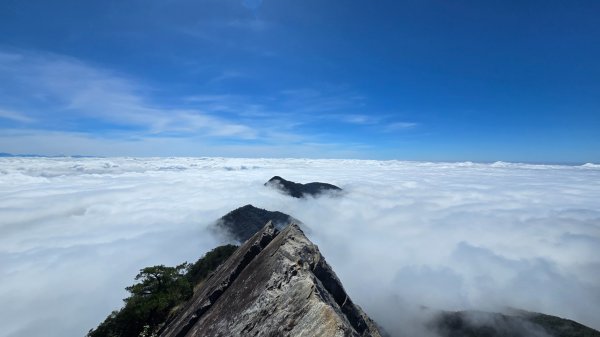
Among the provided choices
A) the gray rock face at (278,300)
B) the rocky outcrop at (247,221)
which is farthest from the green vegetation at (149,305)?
the rocky outcrop at (247,221)

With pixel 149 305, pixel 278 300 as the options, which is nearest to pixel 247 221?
pixel 149 305

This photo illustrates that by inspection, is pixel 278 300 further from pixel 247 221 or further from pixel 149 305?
pixel 247 221

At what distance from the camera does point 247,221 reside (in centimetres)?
13225

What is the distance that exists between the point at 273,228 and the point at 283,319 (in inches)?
441

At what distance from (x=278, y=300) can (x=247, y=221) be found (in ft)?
399

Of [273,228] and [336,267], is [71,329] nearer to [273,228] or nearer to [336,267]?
[336,267]

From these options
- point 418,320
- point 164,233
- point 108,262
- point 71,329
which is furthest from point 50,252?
point 418,320

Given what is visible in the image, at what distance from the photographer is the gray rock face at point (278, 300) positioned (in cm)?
1242

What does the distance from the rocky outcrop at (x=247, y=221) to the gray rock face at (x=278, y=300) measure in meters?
106

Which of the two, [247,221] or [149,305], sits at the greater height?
[149,305]

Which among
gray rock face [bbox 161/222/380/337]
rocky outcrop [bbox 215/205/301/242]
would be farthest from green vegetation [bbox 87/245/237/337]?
rocky outcrop [bbox 215/205/301/242]

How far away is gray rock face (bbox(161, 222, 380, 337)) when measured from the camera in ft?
40.8

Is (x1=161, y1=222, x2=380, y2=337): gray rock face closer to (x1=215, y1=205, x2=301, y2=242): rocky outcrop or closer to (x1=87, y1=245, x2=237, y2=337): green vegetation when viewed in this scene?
(x1=87, y1=245, x2=237, y2=337): green vegetation

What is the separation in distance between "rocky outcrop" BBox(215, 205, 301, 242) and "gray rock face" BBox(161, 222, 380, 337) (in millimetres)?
105868
